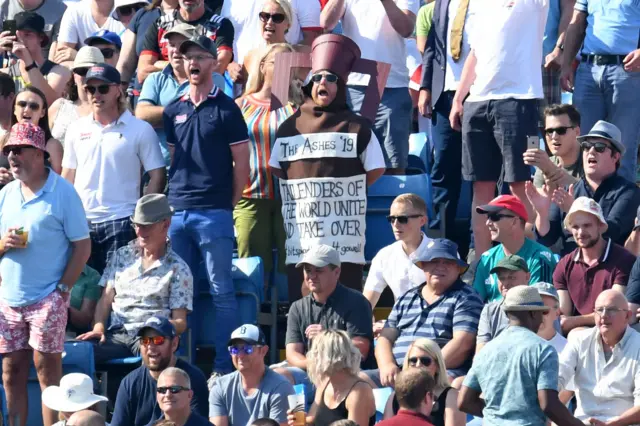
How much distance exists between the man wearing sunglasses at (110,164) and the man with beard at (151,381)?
1451mm

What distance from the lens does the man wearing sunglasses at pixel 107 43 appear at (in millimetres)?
12961

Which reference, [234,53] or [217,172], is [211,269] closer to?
[217,172]

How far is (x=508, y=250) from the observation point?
10398 millimetres

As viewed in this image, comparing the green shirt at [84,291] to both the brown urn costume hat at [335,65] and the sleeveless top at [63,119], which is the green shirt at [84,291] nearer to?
the sleeveless top at [63,119]

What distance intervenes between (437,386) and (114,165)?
10.8 feet

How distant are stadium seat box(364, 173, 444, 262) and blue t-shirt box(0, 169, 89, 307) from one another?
252 centimetres

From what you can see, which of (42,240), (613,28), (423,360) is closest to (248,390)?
(423,360)

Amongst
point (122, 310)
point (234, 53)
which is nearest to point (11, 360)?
point (122, 310)

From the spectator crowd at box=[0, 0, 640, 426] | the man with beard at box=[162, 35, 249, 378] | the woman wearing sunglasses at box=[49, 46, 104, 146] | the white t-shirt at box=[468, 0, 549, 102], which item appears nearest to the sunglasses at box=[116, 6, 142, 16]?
the spectator crowd at box=[0, 0, 640, 426]

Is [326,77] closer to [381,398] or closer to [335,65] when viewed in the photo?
[335,65]

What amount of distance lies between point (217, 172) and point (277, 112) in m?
0.93

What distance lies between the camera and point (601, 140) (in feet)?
35.0

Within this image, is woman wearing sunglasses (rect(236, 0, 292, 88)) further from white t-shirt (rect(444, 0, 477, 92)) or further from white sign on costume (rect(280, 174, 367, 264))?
white sign on costume (rect(280, 174, 367, 264))

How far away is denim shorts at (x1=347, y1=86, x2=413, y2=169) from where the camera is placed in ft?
39.9
